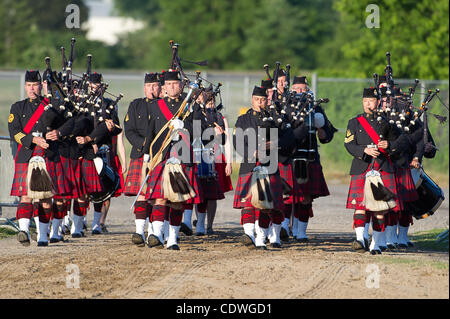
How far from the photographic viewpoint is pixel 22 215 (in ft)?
31.8

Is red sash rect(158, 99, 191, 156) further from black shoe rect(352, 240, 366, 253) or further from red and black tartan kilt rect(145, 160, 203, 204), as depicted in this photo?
black shoe rect(352, 240, 366, 253)

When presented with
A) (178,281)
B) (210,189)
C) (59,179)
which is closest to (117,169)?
(210,189)

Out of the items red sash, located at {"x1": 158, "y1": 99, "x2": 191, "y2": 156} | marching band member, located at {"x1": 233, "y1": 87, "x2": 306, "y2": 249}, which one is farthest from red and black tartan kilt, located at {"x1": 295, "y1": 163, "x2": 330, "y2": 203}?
red sash, located at {"x1": 158, "y1": 99, "x2": 191, "y2": 156}

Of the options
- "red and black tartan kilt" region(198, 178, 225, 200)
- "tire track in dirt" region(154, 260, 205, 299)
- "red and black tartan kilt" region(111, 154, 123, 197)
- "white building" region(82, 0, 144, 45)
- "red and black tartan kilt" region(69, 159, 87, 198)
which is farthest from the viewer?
"white building" region(82, 0, 144, 45)

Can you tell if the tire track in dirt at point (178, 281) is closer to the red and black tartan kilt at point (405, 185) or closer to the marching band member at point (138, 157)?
the marching band member at point (138, 157)

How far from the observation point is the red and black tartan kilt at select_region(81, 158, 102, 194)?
10.5 metres

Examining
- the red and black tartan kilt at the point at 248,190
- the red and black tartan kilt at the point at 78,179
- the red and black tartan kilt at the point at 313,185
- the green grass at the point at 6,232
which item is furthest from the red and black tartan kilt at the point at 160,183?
the green grass at the point at 6,232

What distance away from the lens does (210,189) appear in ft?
35.3

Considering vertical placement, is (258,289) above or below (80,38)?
below

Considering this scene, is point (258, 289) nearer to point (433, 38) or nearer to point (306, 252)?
point (306, 252)

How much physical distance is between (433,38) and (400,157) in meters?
11.1

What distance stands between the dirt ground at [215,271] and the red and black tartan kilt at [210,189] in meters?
0.47

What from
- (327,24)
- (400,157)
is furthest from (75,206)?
(327,24)

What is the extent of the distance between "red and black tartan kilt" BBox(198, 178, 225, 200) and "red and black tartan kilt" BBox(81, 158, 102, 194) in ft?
3.69
